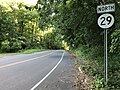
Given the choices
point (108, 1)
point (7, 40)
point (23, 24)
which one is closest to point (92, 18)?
point (108, 1)

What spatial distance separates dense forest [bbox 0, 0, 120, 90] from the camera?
10664 mm

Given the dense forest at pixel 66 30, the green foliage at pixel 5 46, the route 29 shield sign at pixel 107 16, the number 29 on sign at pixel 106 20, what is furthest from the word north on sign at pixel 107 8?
the green foliage at pixel 5 46

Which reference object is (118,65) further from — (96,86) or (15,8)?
(15,8)

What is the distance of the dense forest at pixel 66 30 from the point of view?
10.7m

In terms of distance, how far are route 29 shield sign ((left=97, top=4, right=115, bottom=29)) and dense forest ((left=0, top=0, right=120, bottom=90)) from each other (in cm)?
38

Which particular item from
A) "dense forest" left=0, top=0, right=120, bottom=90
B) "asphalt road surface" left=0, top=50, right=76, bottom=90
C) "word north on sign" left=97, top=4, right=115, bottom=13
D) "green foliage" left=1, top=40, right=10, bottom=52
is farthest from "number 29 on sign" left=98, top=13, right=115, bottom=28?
"green foliage" left=1, top=40, right=10, bottom=52

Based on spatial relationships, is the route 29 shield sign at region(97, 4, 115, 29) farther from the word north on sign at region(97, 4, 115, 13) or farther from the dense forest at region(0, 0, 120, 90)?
the dense forest at region(0, 0, 120, 90)

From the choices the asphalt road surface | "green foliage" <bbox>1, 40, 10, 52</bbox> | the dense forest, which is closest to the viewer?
the asphalt road surface

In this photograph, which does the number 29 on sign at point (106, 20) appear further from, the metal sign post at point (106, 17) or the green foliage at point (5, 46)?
the green foliage at point (5, 46)

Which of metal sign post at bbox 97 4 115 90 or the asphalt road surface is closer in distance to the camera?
metal sign post at bbox 97 4 115 90

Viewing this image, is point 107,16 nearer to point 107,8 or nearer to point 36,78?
point 107,8

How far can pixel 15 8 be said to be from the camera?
66688 millimetres

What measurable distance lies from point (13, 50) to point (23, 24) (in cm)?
2097

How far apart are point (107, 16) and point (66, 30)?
2872 centimetres
